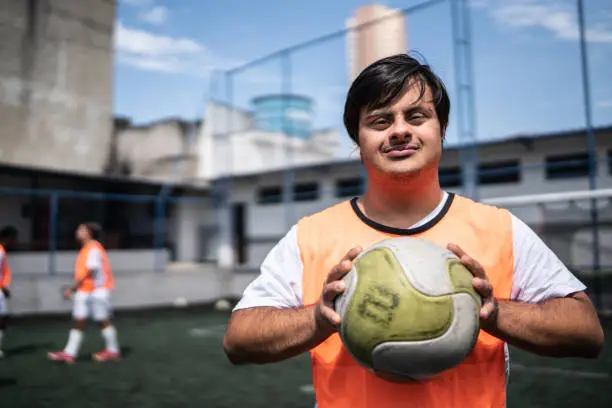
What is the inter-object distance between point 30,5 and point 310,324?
21.0 metres

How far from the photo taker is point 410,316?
1337 mm

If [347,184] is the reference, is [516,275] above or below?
below

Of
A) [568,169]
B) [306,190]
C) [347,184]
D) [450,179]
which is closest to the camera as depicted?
[568,169]

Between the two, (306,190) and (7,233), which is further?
(306,190)

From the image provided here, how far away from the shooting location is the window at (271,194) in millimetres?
21000

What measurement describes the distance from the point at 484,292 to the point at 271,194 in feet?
67.1

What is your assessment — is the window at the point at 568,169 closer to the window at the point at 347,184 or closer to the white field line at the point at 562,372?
the window at the point at 347,184

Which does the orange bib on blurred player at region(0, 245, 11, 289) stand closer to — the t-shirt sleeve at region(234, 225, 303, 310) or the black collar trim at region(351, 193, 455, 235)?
the t-shirt sleeve at region(234, 225, 303, 310)

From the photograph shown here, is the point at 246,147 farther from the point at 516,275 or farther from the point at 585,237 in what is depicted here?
the point at 516,275

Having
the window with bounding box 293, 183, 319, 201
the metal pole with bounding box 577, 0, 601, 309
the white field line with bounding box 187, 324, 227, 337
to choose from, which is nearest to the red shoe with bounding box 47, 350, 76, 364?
the white field line with bounding box 187, 324, 227, 337

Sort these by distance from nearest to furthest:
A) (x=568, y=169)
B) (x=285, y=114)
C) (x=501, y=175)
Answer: (x=568, y=169) → (x=501, y=175) → (x=285, y=114)

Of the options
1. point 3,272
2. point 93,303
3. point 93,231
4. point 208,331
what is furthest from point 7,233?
point 208,331

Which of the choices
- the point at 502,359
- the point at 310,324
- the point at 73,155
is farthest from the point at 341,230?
the point at 73,155

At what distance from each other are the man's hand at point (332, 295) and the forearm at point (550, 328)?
388mm
